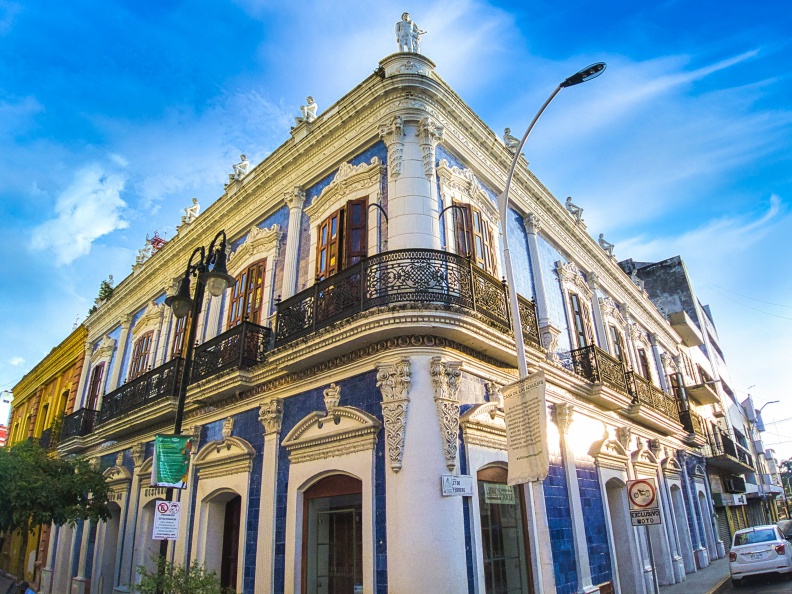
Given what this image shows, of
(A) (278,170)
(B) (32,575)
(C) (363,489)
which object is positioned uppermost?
(A) (278,170)

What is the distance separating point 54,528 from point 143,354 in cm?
755

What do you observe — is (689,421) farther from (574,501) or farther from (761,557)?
(574,501)

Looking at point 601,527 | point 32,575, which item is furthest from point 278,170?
point 32,575

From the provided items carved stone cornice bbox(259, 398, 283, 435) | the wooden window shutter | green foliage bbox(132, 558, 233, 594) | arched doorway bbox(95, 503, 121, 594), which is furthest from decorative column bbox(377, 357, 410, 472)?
arched doorway bbox(95, 503, 121, 594)

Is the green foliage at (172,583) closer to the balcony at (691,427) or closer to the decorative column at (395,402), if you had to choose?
the decorative column at (395,402)

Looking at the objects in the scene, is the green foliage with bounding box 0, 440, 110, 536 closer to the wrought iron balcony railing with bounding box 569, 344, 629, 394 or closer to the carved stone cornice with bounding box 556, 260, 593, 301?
the wrought iron balcony railing with bounding box 569, 344, 629, 394

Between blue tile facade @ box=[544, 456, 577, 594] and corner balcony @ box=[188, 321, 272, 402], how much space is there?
5959mm

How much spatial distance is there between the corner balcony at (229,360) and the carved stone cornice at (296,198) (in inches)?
114

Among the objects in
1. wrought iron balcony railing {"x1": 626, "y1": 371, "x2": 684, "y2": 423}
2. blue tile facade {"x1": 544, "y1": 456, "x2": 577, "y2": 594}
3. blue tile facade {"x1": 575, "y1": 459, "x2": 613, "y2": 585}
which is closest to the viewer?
blue tile facade {"x1": 544, "y1": 456, "x2": 577, "y2": 594}

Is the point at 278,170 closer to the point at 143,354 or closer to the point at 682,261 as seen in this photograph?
the point at 143,354

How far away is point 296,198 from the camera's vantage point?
38.2 ft

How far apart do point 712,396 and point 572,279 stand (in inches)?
516

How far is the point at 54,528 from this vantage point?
18.0m

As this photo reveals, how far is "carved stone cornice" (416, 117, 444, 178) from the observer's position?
9.48 meters
